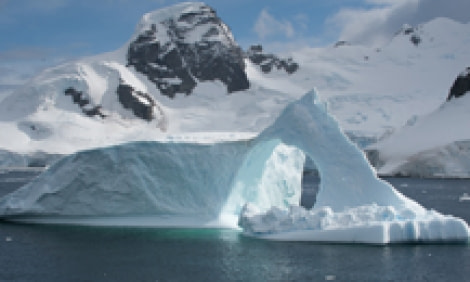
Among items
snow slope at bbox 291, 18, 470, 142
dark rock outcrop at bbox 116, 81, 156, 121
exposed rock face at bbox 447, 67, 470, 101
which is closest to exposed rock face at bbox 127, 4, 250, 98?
dark rock outcrop at bbox 116, 81, 156, 121

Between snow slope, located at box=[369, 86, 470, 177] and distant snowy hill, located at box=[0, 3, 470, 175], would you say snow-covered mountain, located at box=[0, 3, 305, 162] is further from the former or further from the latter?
snow slope, located at box=[369, 86, 470, 177]

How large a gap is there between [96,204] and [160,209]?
288cm

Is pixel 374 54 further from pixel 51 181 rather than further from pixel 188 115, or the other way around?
pixel 51 181

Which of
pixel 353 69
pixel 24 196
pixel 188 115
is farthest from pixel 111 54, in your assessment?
pixel 24 196

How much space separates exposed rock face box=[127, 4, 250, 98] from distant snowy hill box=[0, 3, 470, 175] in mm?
251

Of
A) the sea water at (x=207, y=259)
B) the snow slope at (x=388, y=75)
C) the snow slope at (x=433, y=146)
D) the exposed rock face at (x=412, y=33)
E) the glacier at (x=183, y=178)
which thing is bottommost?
the sea water at (x=207, y=259)

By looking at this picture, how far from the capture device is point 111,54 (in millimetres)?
157625

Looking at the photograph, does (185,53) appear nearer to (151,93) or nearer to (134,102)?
(151,93)

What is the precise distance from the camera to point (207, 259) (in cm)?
2066

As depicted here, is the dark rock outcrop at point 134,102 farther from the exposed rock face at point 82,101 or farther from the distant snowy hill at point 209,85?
the exposed rock face at point 82,101

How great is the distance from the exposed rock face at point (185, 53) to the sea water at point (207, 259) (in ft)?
423

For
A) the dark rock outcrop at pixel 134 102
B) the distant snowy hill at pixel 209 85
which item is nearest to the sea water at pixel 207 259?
the distant snowy hill at pixel 209 85

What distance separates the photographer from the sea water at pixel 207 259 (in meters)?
18.3

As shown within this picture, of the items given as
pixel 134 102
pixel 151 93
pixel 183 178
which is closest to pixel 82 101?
pixel 134 102
